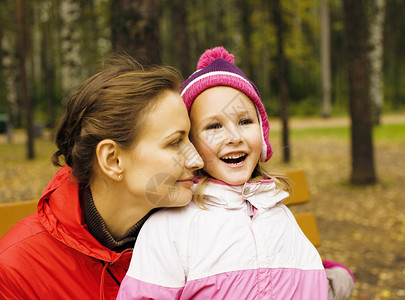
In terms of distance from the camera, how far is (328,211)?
21.2 ft

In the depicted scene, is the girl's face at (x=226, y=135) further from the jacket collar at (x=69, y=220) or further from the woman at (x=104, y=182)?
the jacket collar at (x=69, y=220)

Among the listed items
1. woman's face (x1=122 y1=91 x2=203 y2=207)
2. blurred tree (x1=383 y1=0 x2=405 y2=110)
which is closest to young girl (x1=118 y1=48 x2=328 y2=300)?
woman's face (x1=122 y1=91 x2=203 y2=207)

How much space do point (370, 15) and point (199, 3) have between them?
11.1m

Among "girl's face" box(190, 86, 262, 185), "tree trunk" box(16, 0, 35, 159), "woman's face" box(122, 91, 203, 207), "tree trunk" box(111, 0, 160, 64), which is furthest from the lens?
"tree trunk" box(16, 0, 35, 159)

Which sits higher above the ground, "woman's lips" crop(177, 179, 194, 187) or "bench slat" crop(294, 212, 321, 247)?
"woman's lips" crop(177, 179, 194, 187)

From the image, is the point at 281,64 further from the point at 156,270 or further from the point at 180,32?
the point at 156,270

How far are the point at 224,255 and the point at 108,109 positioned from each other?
654mm

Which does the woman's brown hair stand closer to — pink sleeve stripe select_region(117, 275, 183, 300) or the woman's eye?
the woman's eye

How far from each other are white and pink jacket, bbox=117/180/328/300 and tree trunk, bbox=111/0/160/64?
6.49 feet

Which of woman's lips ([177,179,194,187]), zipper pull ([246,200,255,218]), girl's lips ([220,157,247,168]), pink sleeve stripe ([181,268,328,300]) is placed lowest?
pink sleeve stripe ([181,268,328,300])

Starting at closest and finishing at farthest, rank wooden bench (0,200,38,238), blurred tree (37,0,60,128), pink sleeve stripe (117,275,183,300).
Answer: pink sleeve stripe (117,275,183,300) → wooden bench (0,200,38,238) → blurred tree (37,0,60,128)

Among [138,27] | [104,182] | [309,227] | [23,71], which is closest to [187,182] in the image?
[104,182]

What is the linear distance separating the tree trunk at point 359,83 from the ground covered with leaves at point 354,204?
562mm

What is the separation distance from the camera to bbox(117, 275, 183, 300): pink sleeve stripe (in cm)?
144
